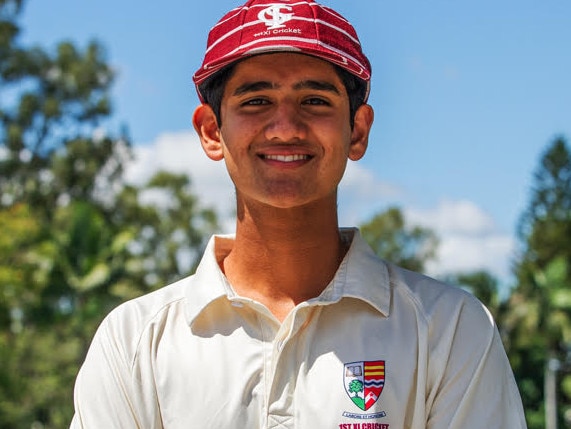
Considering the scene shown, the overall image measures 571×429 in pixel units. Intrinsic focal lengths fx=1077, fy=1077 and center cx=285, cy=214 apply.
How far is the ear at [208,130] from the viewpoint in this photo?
3.15 meters

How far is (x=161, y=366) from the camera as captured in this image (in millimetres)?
2869

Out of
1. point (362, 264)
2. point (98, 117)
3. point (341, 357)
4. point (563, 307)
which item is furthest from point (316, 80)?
point (563, 307)

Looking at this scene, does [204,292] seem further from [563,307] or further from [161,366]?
[563,307]

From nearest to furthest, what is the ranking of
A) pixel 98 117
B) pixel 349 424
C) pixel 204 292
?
pixel 349 424 → pixel 204 292 → pixel 98 117

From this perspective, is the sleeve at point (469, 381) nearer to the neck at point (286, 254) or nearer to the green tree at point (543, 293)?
the neck at point (286, 254)

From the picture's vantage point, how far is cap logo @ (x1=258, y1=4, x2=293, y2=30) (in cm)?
288

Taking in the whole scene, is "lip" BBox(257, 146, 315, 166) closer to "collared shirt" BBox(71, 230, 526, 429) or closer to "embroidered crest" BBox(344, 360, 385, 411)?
"collared shirt" BBox(71, 230, 526, 429)

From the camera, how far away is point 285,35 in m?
2.85

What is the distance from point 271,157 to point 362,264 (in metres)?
0.40

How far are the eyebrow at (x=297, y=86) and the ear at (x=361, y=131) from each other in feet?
0.65

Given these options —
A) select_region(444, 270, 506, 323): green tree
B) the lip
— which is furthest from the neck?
select_region(444, 270, 506, 323): green tree

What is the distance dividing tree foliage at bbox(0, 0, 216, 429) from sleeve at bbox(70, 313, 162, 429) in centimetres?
2075

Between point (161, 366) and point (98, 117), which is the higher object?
point (98, 117)

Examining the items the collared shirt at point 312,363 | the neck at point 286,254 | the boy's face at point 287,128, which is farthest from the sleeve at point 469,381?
the boy's face at point 287,128
